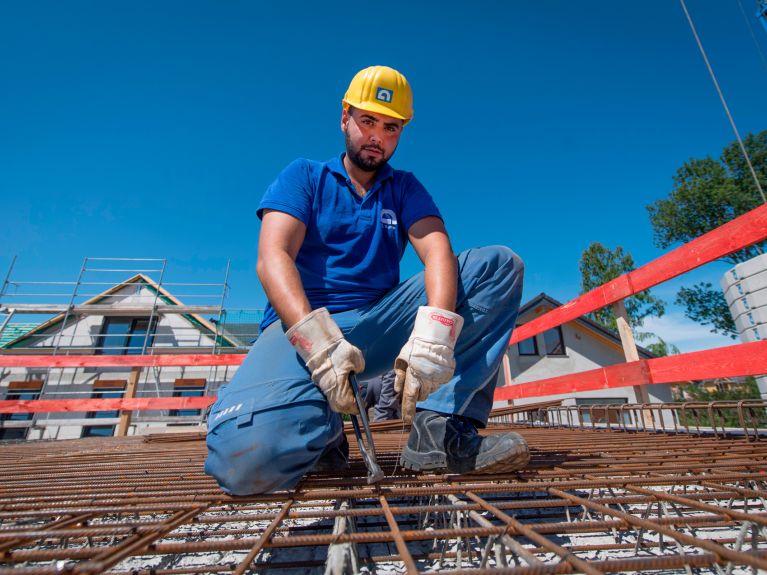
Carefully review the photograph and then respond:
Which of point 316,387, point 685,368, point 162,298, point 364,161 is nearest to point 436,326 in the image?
point 316,387

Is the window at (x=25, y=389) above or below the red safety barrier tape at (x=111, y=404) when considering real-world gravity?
above

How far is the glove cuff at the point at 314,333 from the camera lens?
52.8 inches

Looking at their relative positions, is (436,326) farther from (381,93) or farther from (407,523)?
(381,93)

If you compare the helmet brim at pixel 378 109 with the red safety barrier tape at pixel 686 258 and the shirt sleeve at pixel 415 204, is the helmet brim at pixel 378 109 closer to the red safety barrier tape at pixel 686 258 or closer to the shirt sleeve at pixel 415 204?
the shirt sleeve at pixel 415 204

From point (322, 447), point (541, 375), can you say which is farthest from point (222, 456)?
point (541, 375)

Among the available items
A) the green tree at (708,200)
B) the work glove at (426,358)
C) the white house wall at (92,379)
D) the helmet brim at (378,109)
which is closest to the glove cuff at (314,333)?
the work glove at (426,358)

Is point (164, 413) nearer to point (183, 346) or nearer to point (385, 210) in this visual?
point (183, 346)

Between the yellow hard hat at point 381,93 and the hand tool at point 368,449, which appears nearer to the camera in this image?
the hand tool at point 368,449

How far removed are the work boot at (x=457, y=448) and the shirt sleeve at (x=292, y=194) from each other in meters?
1.03

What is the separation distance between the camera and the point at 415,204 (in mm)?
2029

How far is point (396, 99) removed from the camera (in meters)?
1.95

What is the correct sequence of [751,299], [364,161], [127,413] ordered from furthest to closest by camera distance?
[127,413] < [751,299] < [364,161]

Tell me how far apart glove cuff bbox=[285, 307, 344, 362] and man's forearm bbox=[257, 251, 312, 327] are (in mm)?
55

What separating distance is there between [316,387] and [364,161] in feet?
3.91
